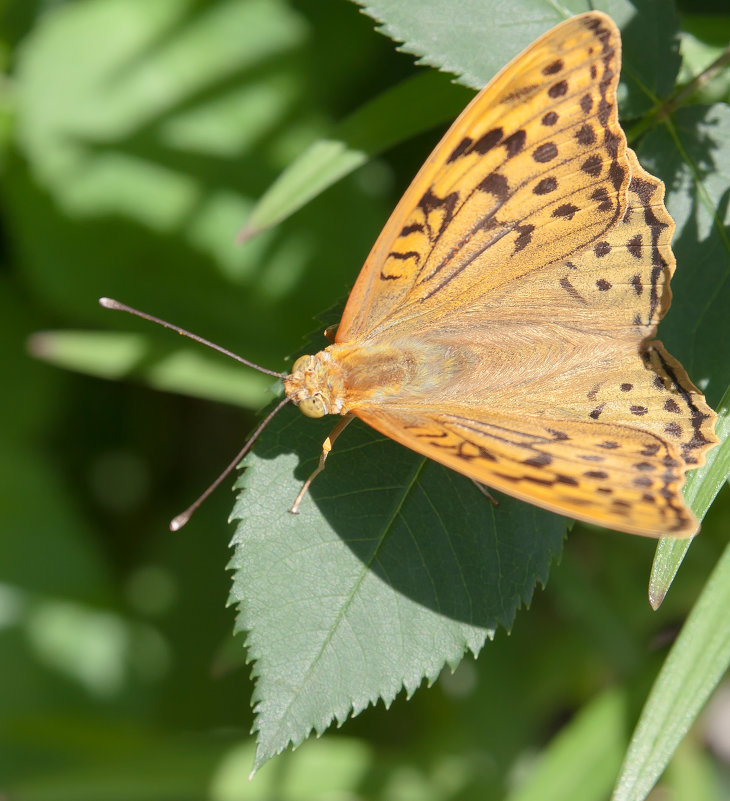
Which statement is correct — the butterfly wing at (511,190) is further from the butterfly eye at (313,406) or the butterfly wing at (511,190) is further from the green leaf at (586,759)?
the green leaf at (586,759)

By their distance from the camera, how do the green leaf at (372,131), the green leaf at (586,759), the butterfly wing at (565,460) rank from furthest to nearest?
the green leaf at (586,759)
the green leaf at (372,131)
the butterfly wing at (565,460)

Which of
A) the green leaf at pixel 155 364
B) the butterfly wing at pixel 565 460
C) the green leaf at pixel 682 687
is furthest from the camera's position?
the green leaf at pixel 155 364

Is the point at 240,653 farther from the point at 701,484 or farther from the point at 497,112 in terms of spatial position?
the point at 497,112

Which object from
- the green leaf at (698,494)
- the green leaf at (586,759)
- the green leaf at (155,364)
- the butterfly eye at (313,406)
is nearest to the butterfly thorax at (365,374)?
the butterfly eye at (313,406)

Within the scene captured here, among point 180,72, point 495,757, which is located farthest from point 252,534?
point 180,72

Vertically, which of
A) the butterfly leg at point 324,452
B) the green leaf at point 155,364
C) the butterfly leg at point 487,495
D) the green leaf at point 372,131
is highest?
the green leaf at point 372,131

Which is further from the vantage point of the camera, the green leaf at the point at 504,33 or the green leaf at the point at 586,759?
the green leaf at the point at 586,759
